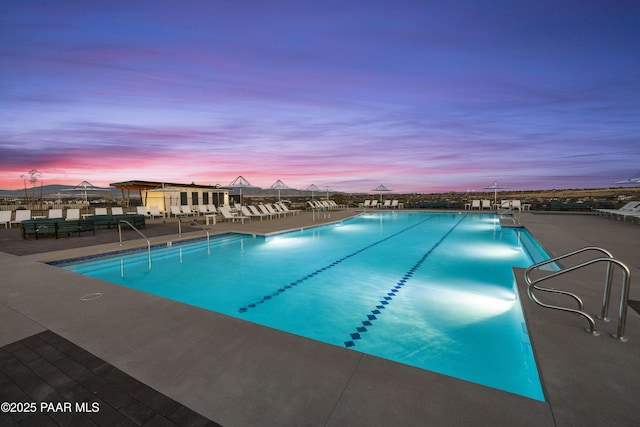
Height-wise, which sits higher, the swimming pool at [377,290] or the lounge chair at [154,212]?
the lounge chair at [154,212]

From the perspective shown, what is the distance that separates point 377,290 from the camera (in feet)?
15.7

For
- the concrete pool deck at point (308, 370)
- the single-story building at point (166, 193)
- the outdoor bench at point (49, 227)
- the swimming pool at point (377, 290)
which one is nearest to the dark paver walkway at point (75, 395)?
the concrete pool deck at point (308, 370)

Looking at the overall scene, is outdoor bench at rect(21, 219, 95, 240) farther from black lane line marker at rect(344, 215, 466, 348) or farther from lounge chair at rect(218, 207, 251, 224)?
black lane line marker at rect(344, 215, 466, 348)

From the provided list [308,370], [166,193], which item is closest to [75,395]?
[308,370]

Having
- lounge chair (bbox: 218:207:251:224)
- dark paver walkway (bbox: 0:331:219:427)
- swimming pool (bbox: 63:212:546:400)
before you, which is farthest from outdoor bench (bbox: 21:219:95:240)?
dark paver walkway (bbox: 0:331:219:427)

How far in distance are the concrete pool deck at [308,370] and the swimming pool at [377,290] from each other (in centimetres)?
74

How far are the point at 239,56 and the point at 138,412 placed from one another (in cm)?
1122

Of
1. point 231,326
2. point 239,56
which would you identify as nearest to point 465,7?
point 239,56

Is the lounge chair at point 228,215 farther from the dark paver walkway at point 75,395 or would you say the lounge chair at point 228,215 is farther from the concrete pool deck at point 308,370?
the dark paver walkway at point 75,395

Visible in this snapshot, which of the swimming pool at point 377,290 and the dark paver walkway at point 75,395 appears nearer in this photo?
the dark paver walkway at point 75,395

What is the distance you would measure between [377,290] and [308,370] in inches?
125

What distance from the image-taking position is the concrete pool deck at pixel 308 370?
1.41 m

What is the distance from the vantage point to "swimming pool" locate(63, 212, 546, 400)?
2994 mm

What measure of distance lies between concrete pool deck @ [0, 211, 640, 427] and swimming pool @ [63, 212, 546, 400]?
738 mm
